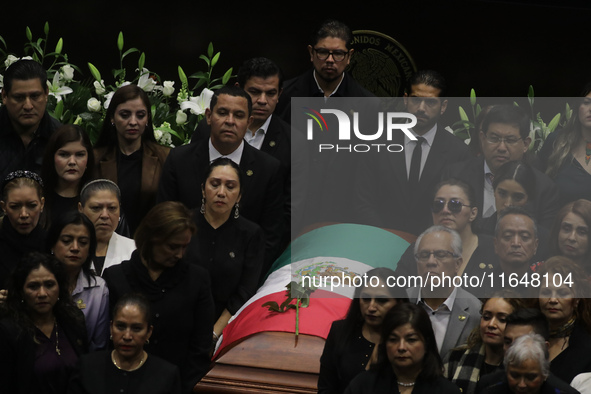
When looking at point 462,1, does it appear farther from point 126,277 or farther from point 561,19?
point 126,277

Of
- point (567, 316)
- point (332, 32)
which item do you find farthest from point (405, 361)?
point (332, 32)

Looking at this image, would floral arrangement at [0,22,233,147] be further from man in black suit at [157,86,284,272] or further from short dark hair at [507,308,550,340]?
short dark hair at [507,308,550,340]

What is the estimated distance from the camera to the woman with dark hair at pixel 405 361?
13.2ft

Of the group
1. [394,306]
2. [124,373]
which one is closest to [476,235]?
[394,306]

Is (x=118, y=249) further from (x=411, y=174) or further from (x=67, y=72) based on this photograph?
(x=67, y=72)

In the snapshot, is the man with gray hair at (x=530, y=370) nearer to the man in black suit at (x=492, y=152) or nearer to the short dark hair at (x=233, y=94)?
the man in black suit at (x=492, y=152)

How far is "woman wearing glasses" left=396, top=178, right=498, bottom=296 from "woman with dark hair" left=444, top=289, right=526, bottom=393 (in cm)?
44

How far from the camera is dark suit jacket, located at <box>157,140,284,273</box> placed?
5.06 meters

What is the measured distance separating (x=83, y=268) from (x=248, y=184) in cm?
84

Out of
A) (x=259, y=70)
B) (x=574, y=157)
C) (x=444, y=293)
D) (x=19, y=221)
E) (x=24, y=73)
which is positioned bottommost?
(x=444, y=293)

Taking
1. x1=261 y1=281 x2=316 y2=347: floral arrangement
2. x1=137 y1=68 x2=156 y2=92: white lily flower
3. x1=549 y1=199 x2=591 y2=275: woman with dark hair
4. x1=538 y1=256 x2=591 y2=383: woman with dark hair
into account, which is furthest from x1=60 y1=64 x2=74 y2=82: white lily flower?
x1=538 y1=256 x2=591 y2=383: woman with dark hair

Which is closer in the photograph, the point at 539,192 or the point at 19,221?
the point at 19,221

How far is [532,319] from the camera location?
4.08 metres

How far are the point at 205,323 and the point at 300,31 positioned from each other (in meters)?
2.57
